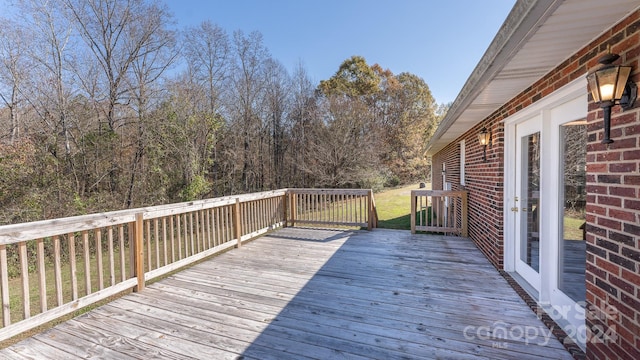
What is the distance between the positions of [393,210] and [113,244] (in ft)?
31.1

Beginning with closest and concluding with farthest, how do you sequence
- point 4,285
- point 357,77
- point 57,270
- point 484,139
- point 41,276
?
point 4,285
point 41,276
point 57,270
point 484,139
point 357,77

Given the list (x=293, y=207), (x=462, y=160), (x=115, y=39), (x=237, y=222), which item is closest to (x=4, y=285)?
(x=237, y=222)

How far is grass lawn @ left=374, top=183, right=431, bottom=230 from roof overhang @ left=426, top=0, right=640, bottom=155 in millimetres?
6236

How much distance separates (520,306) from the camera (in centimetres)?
268

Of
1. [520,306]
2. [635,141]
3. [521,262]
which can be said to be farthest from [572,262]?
[635,141]

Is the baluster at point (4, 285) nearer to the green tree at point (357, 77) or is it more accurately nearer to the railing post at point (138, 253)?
the railing post at point (138, 253)

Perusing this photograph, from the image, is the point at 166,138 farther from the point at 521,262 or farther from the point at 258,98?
the point at 521,262

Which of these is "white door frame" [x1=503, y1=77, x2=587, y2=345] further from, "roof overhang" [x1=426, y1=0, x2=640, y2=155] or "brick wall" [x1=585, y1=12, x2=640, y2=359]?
"brick wall" [x1=585, y1=12, x2=640, y2=359]

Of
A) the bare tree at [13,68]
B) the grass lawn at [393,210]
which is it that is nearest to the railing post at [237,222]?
the grass lawn at [393,210]

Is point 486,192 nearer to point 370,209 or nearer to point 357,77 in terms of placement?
point 370,209

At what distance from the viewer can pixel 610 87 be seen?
151cm

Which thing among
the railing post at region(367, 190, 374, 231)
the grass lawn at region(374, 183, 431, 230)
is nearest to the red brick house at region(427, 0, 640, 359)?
the railing post at region(367, 190, 374, 231)

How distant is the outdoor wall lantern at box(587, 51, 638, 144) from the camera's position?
1495 millimetres

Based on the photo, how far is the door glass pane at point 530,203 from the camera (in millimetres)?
2871
